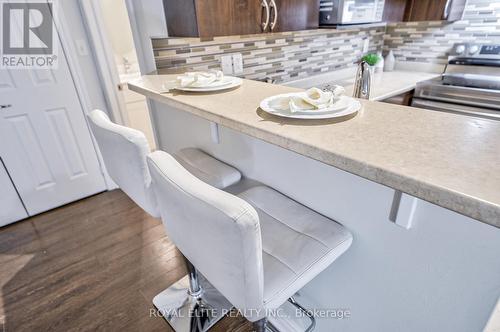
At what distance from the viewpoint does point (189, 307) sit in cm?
146

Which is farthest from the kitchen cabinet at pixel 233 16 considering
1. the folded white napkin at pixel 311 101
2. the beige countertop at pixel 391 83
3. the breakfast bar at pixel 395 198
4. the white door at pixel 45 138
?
the white door at pixel 45 138

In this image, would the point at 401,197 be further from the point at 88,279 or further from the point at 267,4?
the point at 88,279

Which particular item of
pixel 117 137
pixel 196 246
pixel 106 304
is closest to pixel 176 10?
pixel 117 137

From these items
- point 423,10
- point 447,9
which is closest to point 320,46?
point 423,10

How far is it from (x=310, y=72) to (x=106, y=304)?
2.32 meters

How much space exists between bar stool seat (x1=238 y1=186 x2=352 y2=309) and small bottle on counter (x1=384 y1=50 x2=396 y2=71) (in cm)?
258

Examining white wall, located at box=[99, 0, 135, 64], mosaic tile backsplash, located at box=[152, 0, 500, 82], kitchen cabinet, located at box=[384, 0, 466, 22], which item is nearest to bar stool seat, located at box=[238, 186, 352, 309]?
mosaic tile backsplash, located at box=[152, 0, 500, 82]

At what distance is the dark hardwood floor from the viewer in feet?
4.74

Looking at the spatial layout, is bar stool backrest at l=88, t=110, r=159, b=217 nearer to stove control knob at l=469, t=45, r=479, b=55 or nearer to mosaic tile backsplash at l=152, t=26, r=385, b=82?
mosaic tile backsplash at l=152, t=26, r=385, b=82

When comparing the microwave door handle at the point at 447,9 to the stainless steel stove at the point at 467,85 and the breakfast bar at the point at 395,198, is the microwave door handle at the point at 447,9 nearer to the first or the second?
the stainless steel stove at the point at 467,85

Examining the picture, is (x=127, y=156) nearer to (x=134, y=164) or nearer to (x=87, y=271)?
(x=134, y=164)

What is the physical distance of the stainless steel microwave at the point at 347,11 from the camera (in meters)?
1.74

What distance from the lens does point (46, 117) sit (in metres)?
2.16

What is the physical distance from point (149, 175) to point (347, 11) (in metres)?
1.60
